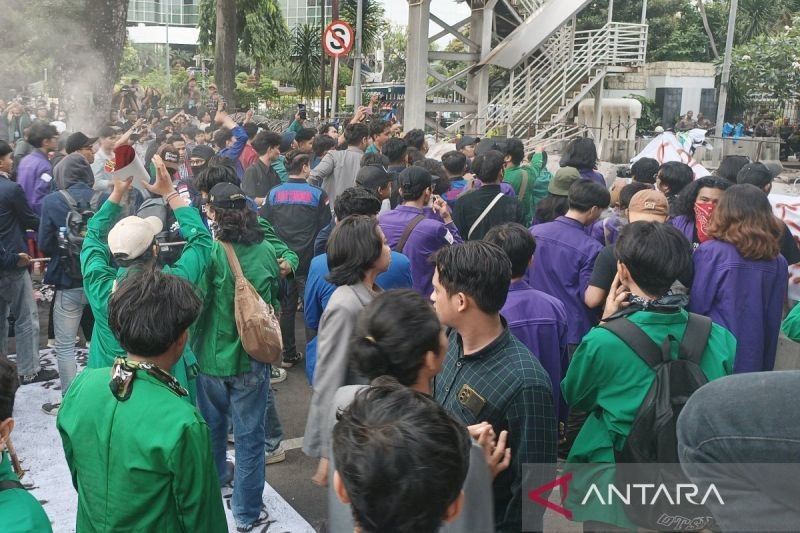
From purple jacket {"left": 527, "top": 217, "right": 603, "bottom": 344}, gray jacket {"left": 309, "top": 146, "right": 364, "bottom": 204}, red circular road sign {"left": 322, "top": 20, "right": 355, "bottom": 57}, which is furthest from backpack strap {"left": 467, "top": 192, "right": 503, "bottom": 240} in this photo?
red circular road sign {"left": 322, "top": 20, "right": 355, "bottom": 57}

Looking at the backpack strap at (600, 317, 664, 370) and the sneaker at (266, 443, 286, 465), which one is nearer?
the backpack strap at (600, 317, 664, 370)

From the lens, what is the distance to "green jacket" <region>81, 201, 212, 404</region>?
3.61 m

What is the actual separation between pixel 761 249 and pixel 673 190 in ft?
6.56

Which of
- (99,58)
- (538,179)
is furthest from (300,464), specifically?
(99,58)

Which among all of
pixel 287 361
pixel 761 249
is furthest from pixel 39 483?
pixel 761 249

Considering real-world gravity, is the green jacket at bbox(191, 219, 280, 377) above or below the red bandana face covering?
below

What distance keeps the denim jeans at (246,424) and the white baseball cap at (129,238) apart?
883 millimetres

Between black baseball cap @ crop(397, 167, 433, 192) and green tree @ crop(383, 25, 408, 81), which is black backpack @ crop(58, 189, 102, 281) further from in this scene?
green tree @ crop(383, 25, 408, 81)

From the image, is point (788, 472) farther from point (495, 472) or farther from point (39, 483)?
point (39, 483)

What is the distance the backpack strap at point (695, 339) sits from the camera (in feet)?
9.04

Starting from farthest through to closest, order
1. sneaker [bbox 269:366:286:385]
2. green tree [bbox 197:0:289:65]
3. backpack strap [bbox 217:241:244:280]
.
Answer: green tree [bbox 197:0:289:65], sneaker [bbox 269:366:286:385], backpack strap [bbox 217:241:244:280]

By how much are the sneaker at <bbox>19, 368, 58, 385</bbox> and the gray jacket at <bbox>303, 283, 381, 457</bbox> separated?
4.10m

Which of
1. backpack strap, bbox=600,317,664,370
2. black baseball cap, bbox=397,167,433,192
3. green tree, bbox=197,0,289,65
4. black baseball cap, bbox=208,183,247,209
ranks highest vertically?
green tree, bbox=197,0,289,65

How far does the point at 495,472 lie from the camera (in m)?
→ 2.10
